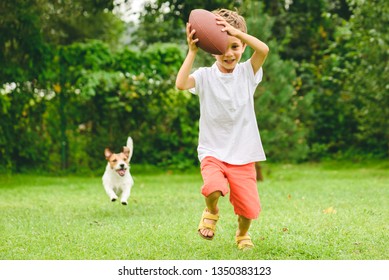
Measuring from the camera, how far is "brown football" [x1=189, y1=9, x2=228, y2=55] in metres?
5.38

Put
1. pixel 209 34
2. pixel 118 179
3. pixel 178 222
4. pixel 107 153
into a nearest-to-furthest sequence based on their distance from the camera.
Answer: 1. pixel 209 34
2. pixel 178 222
3. pixel 118 179
4. pixel 107 153

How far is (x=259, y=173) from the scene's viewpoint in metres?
12.8

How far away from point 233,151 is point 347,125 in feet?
41.0

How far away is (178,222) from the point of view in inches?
296

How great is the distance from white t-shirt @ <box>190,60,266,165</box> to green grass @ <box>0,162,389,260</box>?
2.56ft

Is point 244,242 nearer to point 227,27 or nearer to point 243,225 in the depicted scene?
point 243,225

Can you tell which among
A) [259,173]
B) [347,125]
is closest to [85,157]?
[259,173]

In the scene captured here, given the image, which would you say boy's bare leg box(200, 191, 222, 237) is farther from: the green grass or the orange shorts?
the green grass

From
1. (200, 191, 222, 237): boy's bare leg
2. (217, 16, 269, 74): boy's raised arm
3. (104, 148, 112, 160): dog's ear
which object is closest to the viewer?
(217, 16, 269, 74): boy's raised arm

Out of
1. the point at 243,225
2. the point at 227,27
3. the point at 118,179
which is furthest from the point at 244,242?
the point at 118,179

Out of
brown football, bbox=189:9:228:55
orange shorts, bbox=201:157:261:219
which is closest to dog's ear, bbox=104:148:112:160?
orange shorts, bbox=201:157:261:219

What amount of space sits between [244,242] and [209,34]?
5.56 feet

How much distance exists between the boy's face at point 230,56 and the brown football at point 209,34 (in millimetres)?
101
